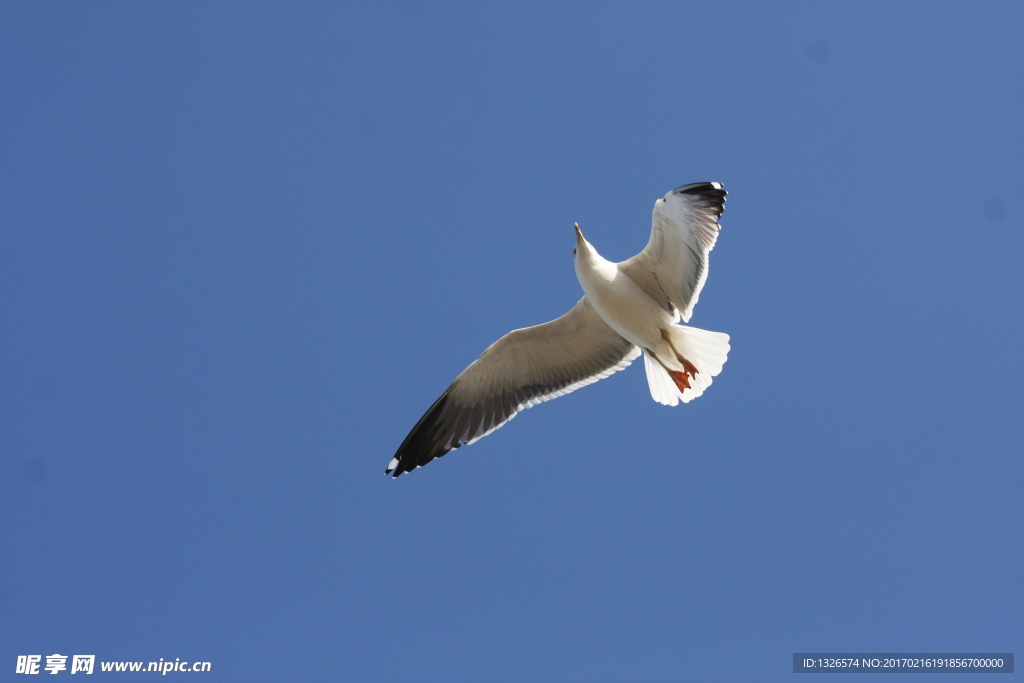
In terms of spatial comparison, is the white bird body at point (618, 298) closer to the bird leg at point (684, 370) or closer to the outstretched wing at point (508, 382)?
the bird leg at point (684, 370)

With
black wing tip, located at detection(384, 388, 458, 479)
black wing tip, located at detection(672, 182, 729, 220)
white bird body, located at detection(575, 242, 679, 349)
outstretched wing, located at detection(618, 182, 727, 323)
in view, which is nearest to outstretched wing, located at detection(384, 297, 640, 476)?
black wing tip, located at detection(384, 388, 458, 479)

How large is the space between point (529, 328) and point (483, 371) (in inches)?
20.4

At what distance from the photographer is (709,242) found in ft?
23.6

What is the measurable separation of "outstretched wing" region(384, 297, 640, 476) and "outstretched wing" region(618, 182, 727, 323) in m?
0.71

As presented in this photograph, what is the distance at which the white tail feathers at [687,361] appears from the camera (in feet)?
24.8

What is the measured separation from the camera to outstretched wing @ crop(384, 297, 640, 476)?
26.8ft

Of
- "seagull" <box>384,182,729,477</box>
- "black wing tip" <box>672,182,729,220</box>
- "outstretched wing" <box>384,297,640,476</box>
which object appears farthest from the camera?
"outstretched wing" <box>384,297,640,476</box>

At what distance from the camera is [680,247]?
7316 mm

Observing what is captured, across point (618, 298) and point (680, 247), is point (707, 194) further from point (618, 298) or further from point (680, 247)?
point (618, 298)

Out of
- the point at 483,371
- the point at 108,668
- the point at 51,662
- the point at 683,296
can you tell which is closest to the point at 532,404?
the point at 483,371

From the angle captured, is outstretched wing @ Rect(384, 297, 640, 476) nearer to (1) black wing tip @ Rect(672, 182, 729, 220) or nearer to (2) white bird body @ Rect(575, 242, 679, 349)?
(2) white bird body @ Rect(575, 242, 679, 349)

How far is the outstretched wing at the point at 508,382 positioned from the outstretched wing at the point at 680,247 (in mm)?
711

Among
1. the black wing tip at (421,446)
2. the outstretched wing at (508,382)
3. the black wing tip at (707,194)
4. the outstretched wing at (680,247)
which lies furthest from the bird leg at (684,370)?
the black wing tip at (421,446)

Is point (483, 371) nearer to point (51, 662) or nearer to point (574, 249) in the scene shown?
point (574, 249)
